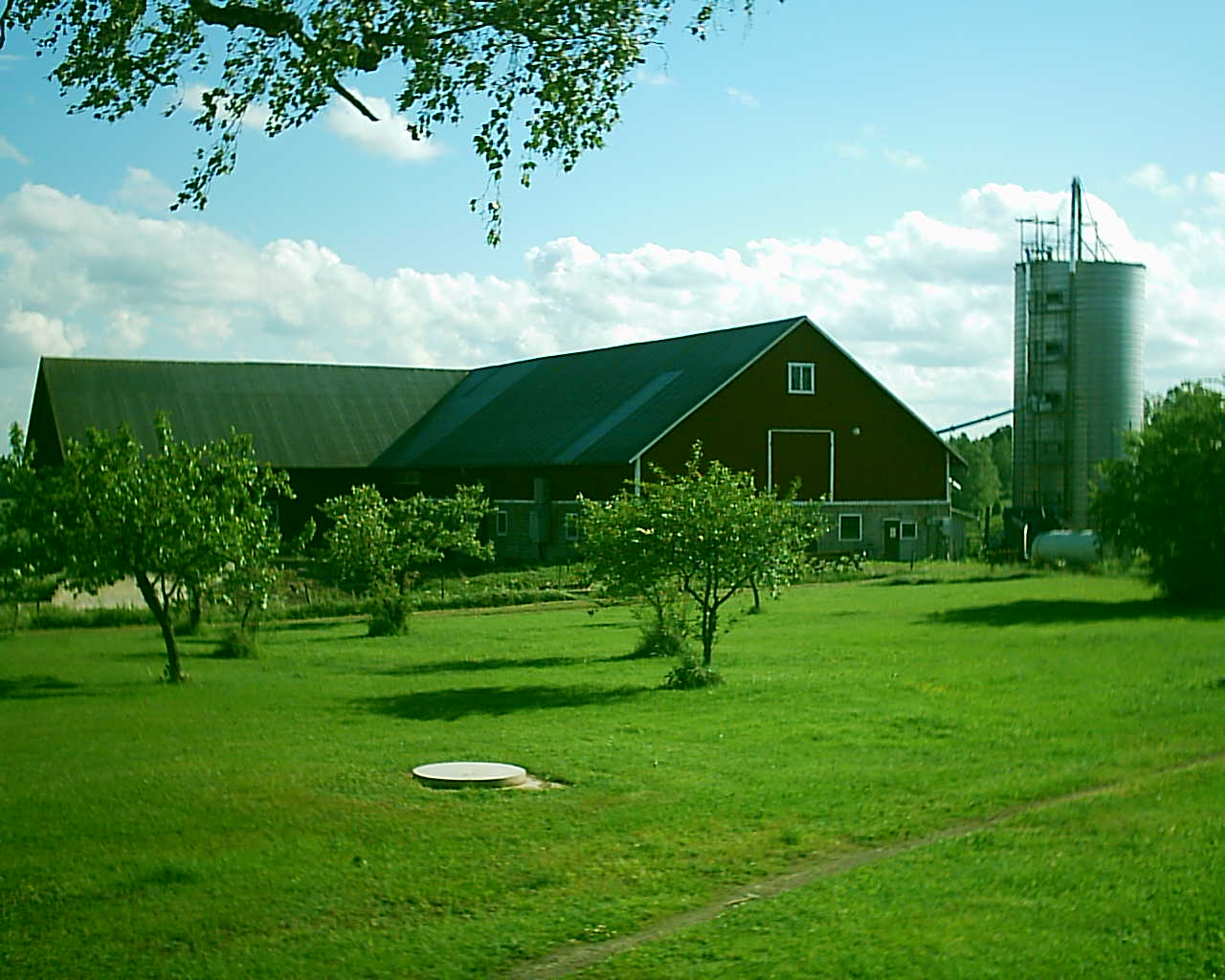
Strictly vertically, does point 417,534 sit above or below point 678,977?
above

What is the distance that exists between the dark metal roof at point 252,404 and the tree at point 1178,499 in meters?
32.6

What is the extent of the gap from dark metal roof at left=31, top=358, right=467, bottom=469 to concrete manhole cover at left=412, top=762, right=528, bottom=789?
42.9 metres

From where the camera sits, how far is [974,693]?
1789 centimetres

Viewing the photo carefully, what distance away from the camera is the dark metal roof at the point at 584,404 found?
4841cm

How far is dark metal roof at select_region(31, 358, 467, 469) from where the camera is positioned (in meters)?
56.3

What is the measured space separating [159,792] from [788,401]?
39420mm

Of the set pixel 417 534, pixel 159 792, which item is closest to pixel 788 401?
pixel 417 534

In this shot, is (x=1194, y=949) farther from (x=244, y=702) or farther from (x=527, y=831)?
(x=244, y=702)

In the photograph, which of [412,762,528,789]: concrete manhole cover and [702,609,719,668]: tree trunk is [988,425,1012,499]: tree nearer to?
[702,609,719,668]: tree trunk

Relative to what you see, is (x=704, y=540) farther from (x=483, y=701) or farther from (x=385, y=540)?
(x=385, y=540)

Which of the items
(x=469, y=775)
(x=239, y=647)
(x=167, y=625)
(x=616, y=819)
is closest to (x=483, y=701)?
(x=167, y=625)

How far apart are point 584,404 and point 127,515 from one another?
3490 centimetres

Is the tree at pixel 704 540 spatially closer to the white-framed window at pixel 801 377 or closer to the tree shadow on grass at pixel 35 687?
the tree shadow on grass at pixel 35 687

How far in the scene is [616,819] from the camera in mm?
11180
